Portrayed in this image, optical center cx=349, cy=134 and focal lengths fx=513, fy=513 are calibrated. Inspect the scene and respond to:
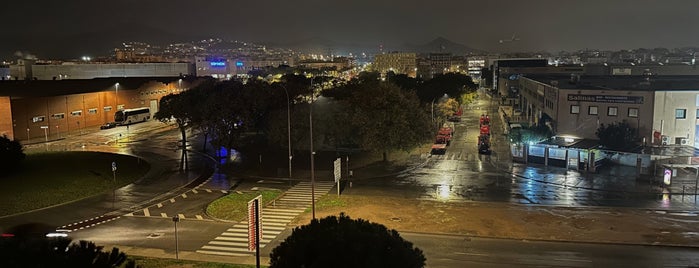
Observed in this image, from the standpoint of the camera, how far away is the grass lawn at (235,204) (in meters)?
26.5

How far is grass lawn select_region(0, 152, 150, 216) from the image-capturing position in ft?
96.4

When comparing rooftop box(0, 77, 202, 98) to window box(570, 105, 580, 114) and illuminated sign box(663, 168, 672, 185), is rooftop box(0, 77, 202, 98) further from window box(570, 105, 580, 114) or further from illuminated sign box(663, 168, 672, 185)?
illuminated sign box(663, 168, 672, 185)

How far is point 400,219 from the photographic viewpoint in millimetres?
25562

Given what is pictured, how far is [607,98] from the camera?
44.8m

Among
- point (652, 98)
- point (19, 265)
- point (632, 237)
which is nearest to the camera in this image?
point (19, 265)

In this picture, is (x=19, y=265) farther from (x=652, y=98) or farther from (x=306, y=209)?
(x=652, y=98)

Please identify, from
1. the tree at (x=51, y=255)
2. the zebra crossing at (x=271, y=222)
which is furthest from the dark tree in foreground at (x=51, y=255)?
the zebra crossing at (x=271, y=222)

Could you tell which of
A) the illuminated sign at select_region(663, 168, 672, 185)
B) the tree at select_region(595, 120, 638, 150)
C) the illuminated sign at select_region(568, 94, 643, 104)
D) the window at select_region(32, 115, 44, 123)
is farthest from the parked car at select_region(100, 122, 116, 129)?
the illuminated sign at select_region(663, 168, 672, 185)

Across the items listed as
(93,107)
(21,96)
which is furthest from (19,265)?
(93,107)

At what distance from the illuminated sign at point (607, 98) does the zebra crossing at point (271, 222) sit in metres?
26.4

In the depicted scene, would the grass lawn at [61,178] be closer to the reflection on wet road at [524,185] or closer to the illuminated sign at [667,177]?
the reflection on wet road at [524,185]

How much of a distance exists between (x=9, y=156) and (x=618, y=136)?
44.9 metres

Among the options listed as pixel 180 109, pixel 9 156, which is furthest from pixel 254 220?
pixel 180 109

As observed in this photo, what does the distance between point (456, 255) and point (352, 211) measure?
7589 mm
